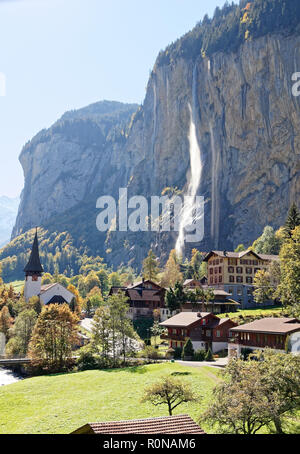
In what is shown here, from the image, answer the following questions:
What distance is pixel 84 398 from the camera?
4647 cm

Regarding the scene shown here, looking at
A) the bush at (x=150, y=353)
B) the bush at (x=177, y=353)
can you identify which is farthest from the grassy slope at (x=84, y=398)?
the bush at (x=177, y=353)

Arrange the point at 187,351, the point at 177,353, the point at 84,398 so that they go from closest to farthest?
the point at 84,398 → the point at 187,351 → the point at 177,353

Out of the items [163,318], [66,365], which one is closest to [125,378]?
[66,365]

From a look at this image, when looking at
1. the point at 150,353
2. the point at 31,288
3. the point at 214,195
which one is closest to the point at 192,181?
the point at 214,195

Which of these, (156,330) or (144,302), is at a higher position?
(144,302)

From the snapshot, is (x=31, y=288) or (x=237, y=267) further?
(x=31, y=288)

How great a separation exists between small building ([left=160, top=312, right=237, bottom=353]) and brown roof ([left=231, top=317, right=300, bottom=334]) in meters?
11.0

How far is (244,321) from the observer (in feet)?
225

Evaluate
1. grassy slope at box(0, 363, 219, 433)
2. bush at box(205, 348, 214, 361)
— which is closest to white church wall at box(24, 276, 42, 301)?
grassy slope at box(0, 363, 219, 433)

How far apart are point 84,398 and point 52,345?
18.9 m

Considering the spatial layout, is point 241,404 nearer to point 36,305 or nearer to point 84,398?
point 84,398

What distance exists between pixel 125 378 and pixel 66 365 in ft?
45.0

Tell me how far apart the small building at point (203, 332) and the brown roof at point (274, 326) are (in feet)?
36.1
